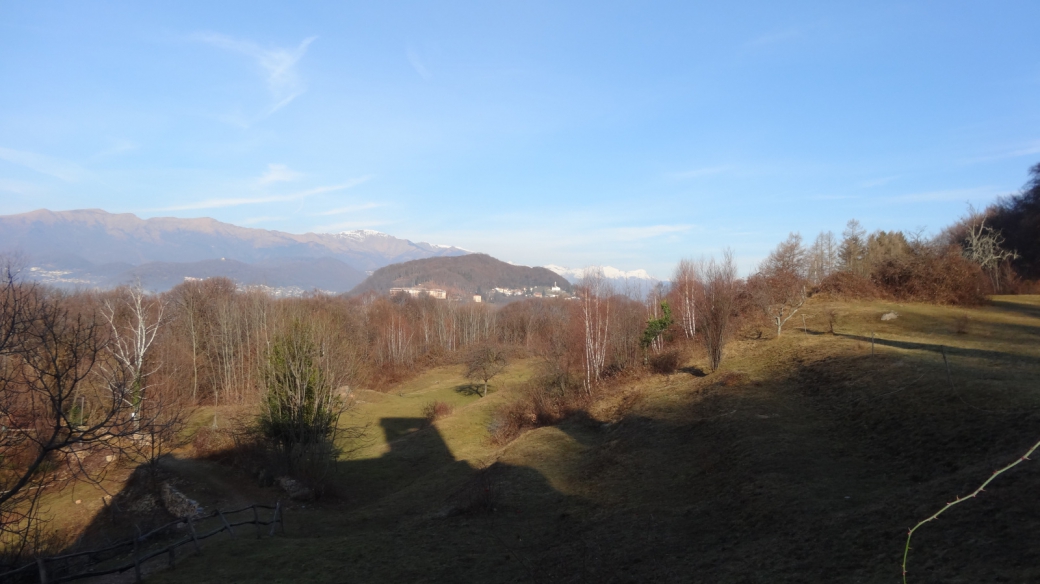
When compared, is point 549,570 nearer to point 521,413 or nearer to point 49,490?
point 521,413

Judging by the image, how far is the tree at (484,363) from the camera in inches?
1720

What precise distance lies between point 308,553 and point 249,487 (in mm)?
11571

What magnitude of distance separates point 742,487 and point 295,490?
54.0ft

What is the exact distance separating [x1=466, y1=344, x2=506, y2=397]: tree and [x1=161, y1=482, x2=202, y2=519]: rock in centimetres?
2468

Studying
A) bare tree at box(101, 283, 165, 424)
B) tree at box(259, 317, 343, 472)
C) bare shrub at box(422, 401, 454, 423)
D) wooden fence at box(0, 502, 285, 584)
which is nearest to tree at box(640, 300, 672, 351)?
bare shrub at box(422, 401, 454, 423)

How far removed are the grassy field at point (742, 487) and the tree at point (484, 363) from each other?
58.1 ft

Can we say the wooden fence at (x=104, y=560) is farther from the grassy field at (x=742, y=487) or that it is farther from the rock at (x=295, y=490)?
the rock at (x=295, y=490)

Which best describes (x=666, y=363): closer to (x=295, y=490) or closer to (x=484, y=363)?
(x=484, y=363)

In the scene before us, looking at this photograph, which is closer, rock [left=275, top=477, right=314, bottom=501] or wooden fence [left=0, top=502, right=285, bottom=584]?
wooden fence [left=0, top=502, right=285, bottom=584]

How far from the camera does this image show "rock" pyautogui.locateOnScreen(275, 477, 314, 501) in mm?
20469

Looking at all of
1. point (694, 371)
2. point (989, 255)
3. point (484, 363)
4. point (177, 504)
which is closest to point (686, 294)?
point (694, 371)

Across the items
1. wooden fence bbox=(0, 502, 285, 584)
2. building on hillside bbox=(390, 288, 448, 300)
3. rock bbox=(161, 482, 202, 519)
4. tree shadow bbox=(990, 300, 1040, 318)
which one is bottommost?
rock bbox=(161, 482, 202, 519)

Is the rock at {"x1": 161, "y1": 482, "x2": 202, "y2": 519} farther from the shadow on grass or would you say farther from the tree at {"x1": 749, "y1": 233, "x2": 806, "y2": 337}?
the tree at {"x1": 749, "y1": 233, "x2": 806, "y2": 337}

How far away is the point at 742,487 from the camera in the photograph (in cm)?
1205
